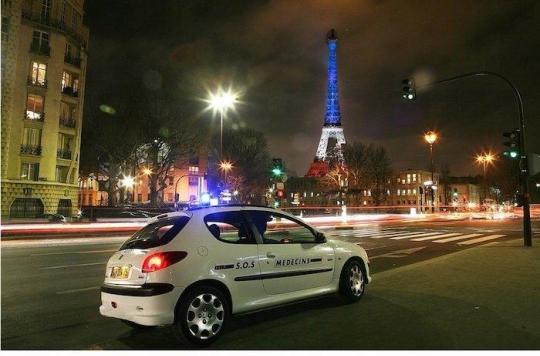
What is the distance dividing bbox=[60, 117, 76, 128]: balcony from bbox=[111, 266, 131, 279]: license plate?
4351 centimetres

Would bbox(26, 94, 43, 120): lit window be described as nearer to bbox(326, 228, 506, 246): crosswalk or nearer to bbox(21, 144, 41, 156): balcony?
bbox(21, 144, 41, 156): balcony

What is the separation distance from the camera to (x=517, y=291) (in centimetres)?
791

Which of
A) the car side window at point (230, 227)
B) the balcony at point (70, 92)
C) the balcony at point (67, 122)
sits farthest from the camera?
the balcony at point (70, 92)

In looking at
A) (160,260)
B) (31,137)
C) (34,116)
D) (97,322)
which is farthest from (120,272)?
(34,116)

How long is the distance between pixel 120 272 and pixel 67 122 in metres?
44.2

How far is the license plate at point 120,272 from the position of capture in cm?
553

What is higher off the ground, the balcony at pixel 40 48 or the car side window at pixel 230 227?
the balcony at pixel 40 48

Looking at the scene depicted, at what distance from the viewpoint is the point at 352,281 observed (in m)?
7.36

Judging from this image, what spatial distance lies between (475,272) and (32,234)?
74.4 feet

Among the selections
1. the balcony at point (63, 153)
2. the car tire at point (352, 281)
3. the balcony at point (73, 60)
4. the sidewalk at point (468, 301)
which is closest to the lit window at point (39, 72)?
the balcony at point (73, 60)

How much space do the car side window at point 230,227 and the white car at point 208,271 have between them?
14 millimetres

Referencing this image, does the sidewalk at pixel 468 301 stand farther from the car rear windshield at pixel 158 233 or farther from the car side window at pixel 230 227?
the car rear windshield at pixel 158 233

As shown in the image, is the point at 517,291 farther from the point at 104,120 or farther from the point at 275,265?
the point at 104,120

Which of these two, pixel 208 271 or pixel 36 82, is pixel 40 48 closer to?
pixel 36 82
